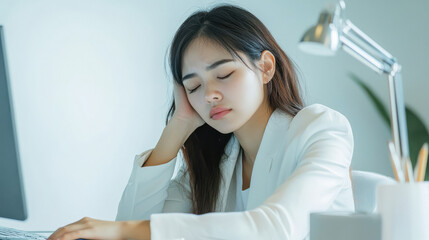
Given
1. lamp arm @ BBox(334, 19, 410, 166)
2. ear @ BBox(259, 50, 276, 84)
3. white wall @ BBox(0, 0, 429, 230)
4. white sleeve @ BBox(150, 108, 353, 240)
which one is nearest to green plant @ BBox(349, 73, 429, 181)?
white wall @ BBox(0, 0, 429, 230)

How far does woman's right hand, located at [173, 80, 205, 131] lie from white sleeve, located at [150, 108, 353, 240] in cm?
60

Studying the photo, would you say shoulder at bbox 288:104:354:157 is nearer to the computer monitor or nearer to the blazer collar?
the blazer collar

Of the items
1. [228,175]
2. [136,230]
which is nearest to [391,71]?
[136,230]

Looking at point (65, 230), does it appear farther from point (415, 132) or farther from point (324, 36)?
point (415, 132)

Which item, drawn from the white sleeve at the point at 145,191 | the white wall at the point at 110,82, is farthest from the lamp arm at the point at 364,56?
the white wall at the point at 110,82

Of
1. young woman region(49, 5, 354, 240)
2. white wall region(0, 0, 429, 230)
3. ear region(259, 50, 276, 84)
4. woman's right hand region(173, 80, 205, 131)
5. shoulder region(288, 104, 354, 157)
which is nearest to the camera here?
young woman region(49, 5, 354, 240)

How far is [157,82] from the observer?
3324 millimetres

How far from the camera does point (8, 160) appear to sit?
3.14ft

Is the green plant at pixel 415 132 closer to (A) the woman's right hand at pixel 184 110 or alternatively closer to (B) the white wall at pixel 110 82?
(B) the white wall at pixel 110 82

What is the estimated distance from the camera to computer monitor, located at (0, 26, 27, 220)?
0.94 m

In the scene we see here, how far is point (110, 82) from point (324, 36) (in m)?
2.74

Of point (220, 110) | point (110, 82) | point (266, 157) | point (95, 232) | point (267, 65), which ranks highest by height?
point (110, 82)

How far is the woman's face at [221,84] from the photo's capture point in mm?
1435

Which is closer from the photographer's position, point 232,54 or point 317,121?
point 317,121
